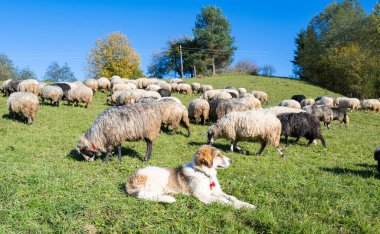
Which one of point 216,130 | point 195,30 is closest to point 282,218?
point 216,130

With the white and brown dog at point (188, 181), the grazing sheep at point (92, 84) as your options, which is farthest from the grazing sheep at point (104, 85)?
the white and brown dog at point (188, 181)

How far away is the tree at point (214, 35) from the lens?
56.3 m

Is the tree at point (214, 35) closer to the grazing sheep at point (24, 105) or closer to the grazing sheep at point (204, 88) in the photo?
the grazing sheep at point (204, 88)

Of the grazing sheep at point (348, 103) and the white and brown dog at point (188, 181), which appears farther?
the grazing sheep at point (348, 103)

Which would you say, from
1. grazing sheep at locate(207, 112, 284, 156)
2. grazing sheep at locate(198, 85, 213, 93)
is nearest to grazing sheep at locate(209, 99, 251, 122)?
grazing sheep at locate(207, 112, 284, 156)

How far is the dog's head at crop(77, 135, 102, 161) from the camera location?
27.5ft

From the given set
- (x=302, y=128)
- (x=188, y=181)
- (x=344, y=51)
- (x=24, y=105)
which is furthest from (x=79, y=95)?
(x=344, y=51)

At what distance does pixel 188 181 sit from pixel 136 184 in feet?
3.18

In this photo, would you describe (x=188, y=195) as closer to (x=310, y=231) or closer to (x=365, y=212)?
(x=310, y=231)

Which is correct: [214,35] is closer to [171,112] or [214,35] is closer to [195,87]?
[195,87]

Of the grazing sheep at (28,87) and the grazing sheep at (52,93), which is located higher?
the grazing sheep at (28,87)

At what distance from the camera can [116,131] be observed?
859cm

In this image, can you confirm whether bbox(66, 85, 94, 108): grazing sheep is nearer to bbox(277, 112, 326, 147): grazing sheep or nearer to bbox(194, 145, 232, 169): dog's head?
bbox(277, 112, 326, 147): grazing sheep

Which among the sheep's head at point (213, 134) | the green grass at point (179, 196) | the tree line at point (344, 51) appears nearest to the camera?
the green grass at point (179, 196)
